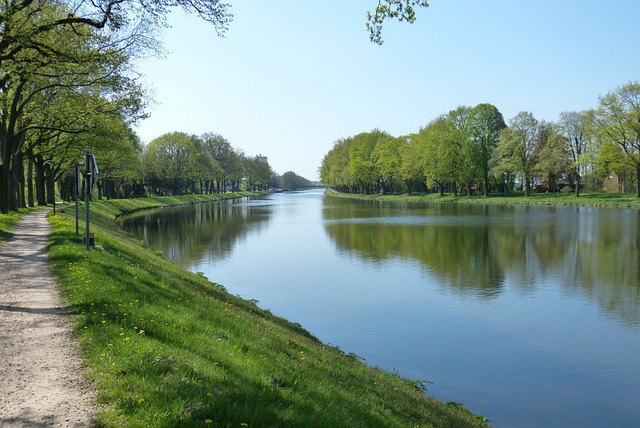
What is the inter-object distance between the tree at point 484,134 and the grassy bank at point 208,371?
7759 cm

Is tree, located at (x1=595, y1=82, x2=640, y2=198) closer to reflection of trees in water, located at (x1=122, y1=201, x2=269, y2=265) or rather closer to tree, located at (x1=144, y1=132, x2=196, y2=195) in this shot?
reflection of trees in water, located at (x1=122, y1=201, x2=269, y2=265)

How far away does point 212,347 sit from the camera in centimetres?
853

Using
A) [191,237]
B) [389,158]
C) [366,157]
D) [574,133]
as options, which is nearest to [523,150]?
[574,133]

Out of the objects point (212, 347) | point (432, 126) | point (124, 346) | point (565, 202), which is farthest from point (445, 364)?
point (432, 126)

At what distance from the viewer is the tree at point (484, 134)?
84.8 m

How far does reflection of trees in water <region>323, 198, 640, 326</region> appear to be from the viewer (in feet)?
70.7

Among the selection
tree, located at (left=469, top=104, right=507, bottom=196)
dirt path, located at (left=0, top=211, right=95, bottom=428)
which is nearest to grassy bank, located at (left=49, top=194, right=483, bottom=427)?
dirt path, located at (left=0, top=211, right=95, bottom=428)

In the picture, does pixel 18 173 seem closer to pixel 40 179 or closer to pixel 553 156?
pixel 40 179

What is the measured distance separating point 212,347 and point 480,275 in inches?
716

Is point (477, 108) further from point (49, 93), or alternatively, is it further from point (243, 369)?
point (243, 369)

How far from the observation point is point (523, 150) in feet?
257

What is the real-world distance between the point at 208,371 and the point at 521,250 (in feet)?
91.2

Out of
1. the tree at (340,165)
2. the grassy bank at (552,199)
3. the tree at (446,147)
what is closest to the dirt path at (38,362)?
the grassy bank at (552,199)

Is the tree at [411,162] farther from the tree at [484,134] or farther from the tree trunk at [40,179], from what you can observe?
the tree trunk at [40,179]
